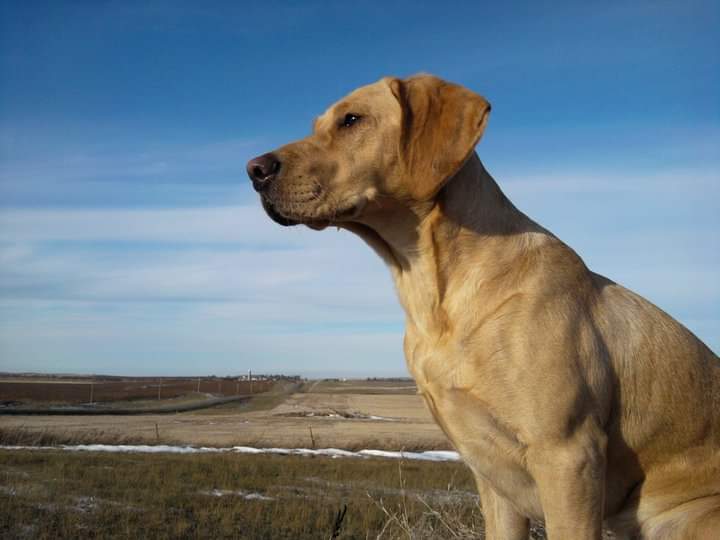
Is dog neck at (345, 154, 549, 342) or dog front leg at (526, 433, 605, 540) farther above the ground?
dog neck at (345, 154, 549, 342)

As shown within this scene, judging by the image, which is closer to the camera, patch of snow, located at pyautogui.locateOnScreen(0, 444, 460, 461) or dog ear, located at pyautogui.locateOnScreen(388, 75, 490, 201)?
dog ear, located at pyautogui.locateOnScreen(388, 75, 490, 201)

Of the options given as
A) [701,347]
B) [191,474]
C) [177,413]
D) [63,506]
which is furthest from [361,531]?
[177,413]

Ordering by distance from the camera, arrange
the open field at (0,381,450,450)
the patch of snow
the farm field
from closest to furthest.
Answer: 1. the farm field
2. the patch of snow
3. the open field at (0,381,450,450)

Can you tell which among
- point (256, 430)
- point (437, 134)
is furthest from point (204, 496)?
point (256, 430)

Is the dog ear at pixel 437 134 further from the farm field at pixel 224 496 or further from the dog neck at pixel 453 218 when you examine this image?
the farm field at pixel 224 496

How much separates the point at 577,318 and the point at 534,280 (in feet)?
0.92

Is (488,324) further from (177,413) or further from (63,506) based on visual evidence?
(177,413)

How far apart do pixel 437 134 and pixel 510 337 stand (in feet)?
3.50

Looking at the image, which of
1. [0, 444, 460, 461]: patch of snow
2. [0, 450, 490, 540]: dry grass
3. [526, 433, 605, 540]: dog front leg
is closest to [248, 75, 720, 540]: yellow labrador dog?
[526, 433, 605, 540]: dog front leg

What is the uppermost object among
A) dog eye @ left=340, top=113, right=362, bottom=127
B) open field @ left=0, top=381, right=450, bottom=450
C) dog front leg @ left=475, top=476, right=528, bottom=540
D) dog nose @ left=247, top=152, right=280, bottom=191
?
dog eye @ left=340, top=113, right=362, bottom=127

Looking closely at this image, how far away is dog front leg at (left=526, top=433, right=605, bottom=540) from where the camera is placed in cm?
328

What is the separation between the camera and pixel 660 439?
370 cm

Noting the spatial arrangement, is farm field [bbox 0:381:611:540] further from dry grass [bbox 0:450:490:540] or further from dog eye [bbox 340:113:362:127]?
dog eye [bbox 340:113:362:127]

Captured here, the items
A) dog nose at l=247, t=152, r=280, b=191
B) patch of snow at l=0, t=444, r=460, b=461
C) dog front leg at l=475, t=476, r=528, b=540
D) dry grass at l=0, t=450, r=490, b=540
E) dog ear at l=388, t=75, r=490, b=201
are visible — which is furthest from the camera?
patch of snow at l=0, t=444, r=460, b=461
